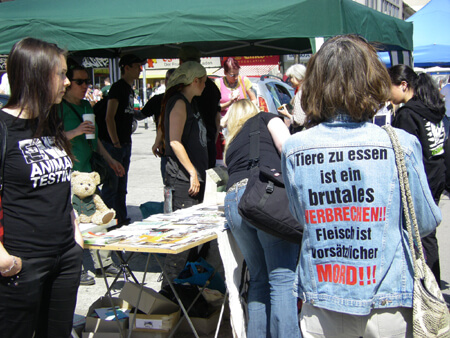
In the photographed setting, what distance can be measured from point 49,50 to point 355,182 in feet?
5.13

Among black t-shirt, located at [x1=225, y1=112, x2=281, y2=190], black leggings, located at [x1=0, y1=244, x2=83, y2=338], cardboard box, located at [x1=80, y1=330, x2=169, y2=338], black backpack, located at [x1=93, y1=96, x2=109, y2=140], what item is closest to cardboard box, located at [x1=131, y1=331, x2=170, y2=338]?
cardboard box, located at [x1=80, y1=330, x2=169, y2=338]

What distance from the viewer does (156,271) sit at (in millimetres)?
5266

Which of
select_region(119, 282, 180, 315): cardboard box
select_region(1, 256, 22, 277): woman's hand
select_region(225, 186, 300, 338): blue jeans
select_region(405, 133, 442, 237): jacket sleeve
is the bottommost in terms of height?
Answer: select_region(119, 282, 180, 315): cardboard box

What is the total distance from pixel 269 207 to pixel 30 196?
1191 mm

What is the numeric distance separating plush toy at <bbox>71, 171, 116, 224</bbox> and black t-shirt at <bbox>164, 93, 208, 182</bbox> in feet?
2.15

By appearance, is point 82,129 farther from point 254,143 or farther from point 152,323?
point 254,143

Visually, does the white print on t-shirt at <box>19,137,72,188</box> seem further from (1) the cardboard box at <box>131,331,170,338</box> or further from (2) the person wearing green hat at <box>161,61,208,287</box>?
(2) the person wearing green hat at <box>161,61,208,287</box>

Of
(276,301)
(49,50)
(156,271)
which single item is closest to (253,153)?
(276,301)

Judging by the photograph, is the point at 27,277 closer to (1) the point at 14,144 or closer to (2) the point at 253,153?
(1) the point at 14,144

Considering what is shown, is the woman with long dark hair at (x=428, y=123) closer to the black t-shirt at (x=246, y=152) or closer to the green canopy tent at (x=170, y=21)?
the green canopy tent at (x=170, y=21)

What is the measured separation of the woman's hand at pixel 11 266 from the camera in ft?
7.07

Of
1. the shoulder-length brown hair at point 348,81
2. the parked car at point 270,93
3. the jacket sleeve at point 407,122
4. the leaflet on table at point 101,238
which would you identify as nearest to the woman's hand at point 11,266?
the leaflet on table at point 101,238

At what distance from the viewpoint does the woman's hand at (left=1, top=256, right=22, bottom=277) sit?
2.15 m

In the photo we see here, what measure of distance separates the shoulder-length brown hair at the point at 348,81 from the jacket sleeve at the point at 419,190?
21 cm
